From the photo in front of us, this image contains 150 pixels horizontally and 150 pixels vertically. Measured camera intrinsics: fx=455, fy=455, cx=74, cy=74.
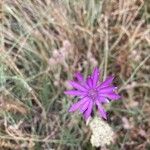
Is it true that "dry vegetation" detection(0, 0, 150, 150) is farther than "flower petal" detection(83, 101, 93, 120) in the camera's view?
Yes

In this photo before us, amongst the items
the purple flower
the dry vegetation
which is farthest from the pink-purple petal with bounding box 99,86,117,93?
the dry vegetation

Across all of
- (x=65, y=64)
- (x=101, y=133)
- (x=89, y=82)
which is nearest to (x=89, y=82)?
(x=89, y=82)

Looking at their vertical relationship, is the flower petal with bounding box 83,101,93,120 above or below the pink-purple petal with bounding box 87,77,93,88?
below

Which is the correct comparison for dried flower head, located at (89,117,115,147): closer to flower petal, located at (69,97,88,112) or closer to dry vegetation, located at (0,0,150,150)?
flower petal, located at (69,97,88,112)

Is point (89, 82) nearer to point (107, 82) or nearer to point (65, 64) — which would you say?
point (107, 82)

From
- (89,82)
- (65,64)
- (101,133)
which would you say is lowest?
(101,133)

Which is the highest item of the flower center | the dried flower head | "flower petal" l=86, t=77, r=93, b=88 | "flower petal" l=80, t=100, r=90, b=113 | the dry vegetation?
the dry vegetation

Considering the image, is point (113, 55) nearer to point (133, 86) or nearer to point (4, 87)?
point (133, 86)

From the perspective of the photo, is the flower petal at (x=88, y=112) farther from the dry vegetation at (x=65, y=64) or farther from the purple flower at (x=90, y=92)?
the dry vegetation at (x=65, y=64)
